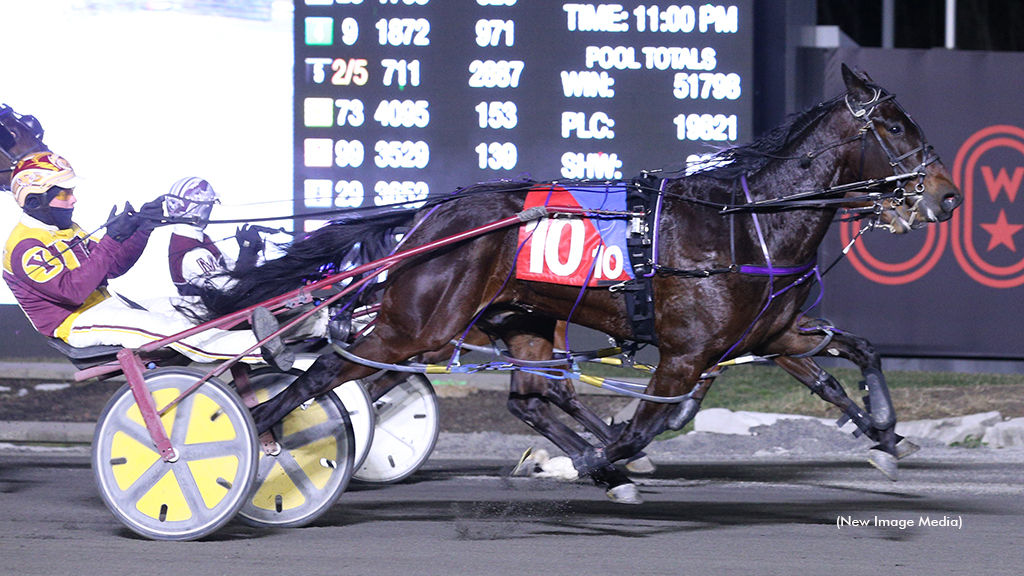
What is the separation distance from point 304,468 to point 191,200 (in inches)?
53.7

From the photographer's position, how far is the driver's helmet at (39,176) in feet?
16.2

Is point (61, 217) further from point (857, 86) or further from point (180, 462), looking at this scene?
point (857, 86)

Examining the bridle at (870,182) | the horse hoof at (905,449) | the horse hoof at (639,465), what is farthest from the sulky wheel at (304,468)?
the horse hoof at (905,449)

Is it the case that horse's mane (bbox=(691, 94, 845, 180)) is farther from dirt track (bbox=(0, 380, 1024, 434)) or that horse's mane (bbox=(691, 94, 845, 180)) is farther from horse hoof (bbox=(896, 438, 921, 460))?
dirt track (bbox=(0, 380, 1024, 434))

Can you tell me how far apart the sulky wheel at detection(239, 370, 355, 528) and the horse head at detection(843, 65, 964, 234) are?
2.41m

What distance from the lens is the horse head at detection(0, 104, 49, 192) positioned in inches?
207

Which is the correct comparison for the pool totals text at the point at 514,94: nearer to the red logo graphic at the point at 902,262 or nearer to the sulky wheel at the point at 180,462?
the red logo graphic at the point at 902,262

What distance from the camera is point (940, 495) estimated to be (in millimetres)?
5555

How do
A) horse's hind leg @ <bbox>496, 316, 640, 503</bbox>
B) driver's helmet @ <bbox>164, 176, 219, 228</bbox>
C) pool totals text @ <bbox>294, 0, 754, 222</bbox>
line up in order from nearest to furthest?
driver's helmet @ <bbox>164, 176, 219, 228</bbox> → horse's hind leg @ <bbox>496, 316, 640, 503</bbox> → pool totals text @ <bbox>294, 0, 754, 222</bbox>

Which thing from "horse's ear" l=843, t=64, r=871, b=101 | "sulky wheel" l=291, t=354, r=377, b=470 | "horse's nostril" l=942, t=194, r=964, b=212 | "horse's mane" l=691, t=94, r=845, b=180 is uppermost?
"horse's ear" l=843, t=64, r=871, b=101

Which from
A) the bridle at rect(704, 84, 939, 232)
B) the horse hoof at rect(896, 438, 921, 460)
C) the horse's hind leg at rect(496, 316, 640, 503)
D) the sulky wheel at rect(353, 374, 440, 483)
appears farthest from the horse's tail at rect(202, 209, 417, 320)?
the horse hoof at rect(896, 438, 921, 460)

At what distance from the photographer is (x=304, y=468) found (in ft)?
→ 16.1

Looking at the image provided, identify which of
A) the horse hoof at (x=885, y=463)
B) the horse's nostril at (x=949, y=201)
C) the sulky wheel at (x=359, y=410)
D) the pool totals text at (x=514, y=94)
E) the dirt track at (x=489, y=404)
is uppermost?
the pool totals text at (x=514, y=94)

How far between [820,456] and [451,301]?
3378 mm
